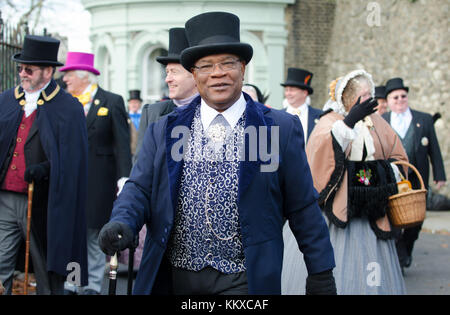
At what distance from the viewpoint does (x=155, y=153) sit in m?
3.75

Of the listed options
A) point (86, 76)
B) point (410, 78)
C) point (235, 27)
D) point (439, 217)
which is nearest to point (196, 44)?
point (235, 27)

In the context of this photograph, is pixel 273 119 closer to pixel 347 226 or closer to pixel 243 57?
pixel 243 57

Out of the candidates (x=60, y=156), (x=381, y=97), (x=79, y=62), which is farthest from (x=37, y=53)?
(x=381, y=97)

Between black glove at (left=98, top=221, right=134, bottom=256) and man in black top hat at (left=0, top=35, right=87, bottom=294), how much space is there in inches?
112

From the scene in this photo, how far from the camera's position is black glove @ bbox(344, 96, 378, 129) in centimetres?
595

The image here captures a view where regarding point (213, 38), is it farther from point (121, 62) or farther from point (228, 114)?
point (121, 62)

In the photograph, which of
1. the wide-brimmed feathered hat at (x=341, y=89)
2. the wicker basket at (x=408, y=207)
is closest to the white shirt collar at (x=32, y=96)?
the wide-brimmed feathered hat at (x=341, y=89)

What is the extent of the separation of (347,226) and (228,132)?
2820 millimetres

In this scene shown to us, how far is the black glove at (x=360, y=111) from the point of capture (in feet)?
19.5

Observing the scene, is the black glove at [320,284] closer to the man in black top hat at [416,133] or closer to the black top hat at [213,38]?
the black top hat at [213,38]

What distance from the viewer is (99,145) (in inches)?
316
